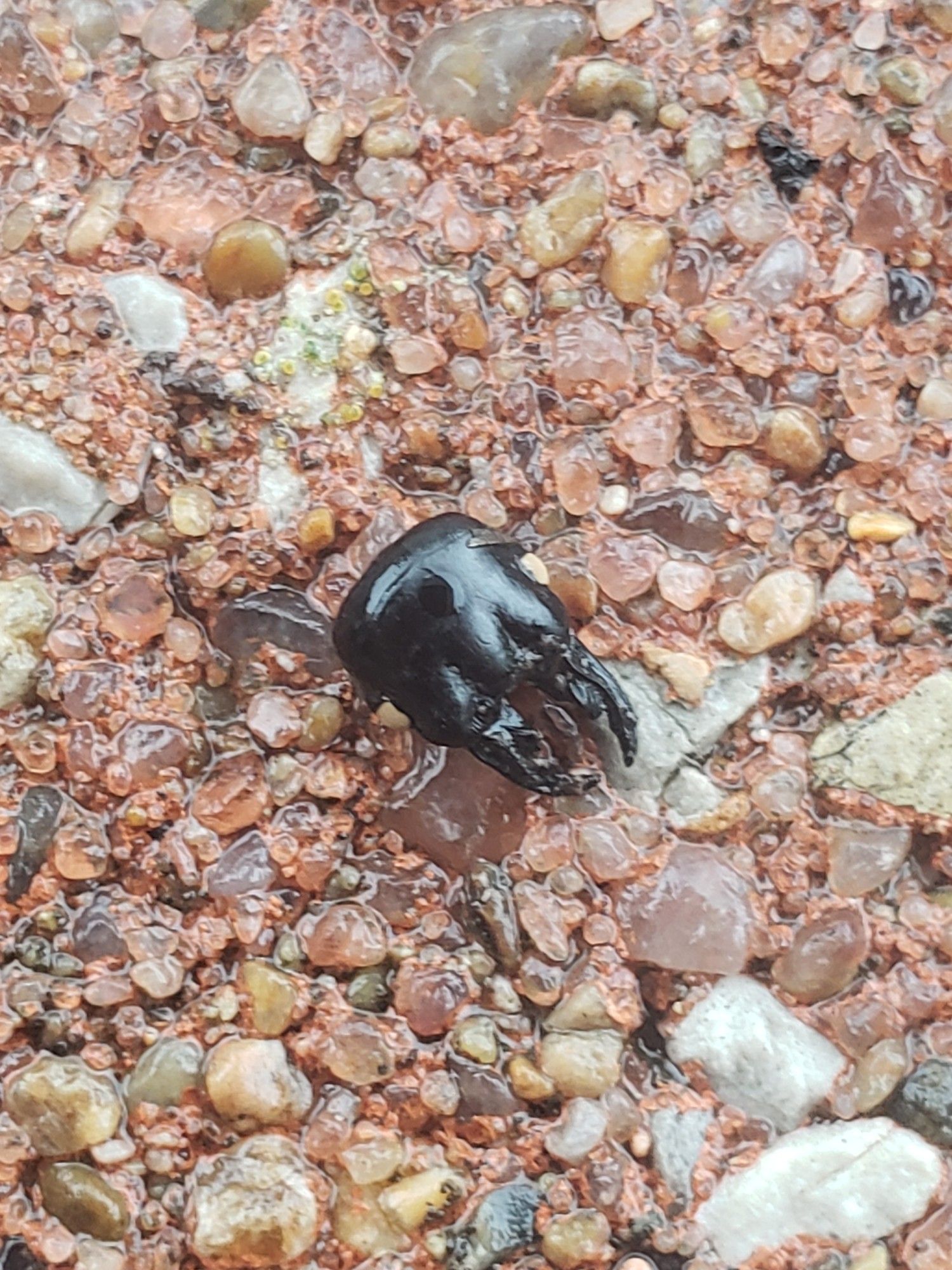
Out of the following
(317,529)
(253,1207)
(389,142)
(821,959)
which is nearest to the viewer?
(253,1207)

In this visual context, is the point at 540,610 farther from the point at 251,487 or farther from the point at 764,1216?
the point at 764,1216

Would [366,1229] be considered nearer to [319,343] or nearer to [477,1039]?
[477,1039]

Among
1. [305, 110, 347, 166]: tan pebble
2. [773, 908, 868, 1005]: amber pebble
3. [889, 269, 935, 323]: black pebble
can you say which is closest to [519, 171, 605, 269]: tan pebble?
[305, 110, 347, 166]: tan pebble

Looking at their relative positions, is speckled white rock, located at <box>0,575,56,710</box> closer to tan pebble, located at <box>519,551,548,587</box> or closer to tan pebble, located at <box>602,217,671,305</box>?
tan pebble, located at <box>519,551,548,587</box>

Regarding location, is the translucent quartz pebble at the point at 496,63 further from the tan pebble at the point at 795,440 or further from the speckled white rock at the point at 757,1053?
the speckled white rock at the point at 757,1053

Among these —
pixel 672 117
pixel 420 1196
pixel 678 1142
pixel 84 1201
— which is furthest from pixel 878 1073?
pixel 672 117
